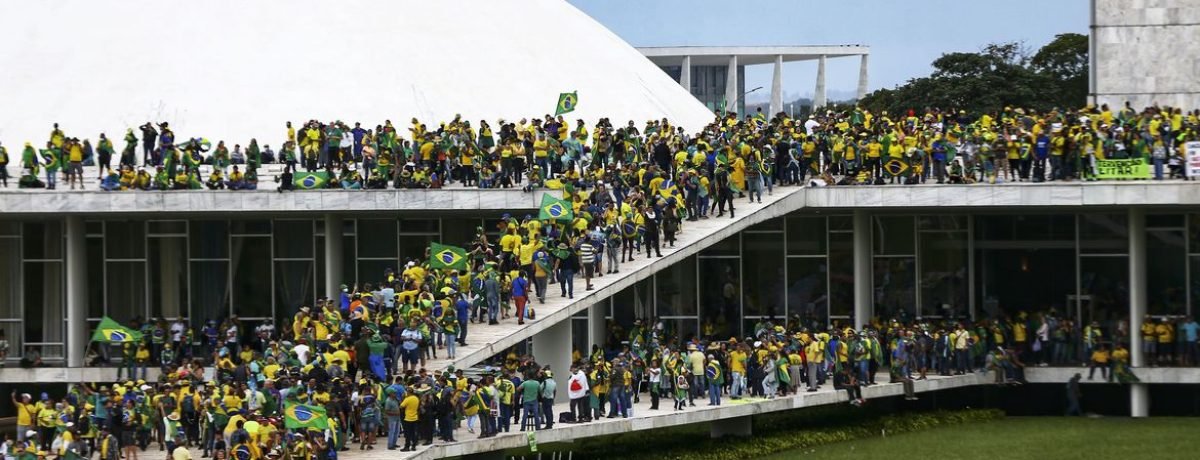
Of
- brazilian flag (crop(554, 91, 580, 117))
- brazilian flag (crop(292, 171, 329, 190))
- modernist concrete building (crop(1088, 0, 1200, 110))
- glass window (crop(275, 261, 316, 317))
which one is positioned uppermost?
modernist concrete building (crop(1088, 0, 1200, 110))

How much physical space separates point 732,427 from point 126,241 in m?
14.5

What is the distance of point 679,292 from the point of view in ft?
140

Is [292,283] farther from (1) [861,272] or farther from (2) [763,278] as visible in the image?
(1) [861,272]

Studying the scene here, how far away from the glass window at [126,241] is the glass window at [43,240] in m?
1.00

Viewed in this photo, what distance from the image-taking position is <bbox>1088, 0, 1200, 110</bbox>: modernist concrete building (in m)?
43.9

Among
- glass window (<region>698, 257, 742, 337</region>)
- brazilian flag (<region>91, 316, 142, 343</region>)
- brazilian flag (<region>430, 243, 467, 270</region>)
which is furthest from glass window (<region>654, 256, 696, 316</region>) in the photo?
brazilian flag (<region>91, 316, 142, 343</region>)

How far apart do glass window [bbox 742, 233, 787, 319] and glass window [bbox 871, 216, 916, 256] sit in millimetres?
2092

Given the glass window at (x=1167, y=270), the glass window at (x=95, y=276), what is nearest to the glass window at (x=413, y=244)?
the glass window at (x=95, y=276)

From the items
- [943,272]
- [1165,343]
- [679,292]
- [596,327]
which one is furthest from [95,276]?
[1165,343]

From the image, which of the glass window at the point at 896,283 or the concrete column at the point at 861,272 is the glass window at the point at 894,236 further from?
the concrete column at the point at 861,272

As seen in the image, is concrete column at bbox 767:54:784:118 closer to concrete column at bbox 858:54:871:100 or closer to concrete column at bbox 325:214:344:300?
concrete column at bbox 858:54:871:100

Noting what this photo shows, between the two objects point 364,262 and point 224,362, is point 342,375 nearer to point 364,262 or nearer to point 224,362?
point 224,362

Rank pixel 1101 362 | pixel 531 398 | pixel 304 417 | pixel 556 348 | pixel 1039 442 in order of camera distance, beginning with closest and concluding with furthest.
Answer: pixel 304 417 → pixel 531 398 → pixel 556 348 → pixel 1039 442 → pixel 1101 362

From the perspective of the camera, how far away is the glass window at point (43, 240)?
41719mm
